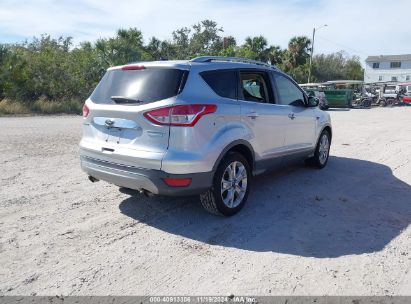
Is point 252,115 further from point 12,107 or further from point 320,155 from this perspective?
point 12,107

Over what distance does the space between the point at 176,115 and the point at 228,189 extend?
121 centimetres

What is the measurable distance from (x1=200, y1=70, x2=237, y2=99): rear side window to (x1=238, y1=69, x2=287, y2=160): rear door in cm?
14

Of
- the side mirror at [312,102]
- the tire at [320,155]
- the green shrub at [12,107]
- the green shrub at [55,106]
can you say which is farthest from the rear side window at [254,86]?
the green shrub at [55,106]

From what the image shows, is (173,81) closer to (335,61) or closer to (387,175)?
(387,175)

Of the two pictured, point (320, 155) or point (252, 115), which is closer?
point (252, 115)

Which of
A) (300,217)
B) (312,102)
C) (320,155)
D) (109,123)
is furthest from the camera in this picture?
(320,155)

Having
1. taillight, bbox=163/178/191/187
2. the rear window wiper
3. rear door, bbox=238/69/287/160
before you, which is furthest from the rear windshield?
rear door, bbox=238/69/287/160

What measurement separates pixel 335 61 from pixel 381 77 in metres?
8.81

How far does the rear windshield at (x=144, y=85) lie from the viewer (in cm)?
390

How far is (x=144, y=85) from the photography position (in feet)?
13.2

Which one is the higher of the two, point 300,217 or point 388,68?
point 388,68

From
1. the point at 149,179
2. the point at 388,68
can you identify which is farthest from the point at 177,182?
the point at 388,68

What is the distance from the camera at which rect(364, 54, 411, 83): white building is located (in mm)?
66000

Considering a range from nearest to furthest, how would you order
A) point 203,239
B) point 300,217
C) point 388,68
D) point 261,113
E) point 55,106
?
1. point 203,239
2. point 300,217
3. point 261,113
4. point 55,106
5. point 388,68
